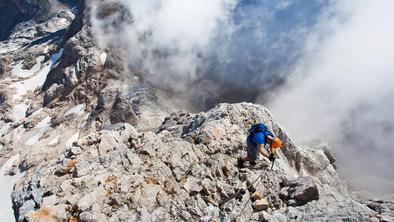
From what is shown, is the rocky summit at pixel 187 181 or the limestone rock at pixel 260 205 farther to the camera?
the limestone rock at pixel 260 205

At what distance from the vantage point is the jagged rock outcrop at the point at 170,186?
17.7m

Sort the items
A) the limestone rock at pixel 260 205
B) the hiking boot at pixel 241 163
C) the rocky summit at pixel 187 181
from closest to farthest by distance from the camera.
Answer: the rocky summit at pixel 187 181, the limestone rock at pixel 260 205, the hiking boot at pixel 241 163

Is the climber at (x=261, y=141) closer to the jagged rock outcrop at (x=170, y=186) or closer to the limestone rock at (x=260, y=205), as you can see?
the jagged rock outcrop at (x=170, y=186)

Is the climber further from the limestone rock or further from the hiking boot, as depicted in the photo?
the limestone rock

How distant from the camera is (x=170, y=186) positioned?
19656mm

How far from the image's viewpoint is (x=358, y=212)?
1623cm

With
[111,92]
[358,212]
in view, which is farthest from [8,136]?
[358,212]

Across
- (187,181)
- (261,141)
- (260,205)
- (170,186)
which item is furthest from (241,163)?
(170,186)

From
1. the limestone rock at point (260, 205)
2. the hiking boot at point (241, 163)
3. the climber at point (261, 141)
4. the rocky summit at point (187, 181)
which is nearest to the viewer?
the rocky summit at point (187, 181)

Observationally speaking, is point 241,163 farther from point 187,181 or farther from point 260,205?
point 260,205

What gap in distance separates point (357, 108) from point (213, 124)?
71.0 meters

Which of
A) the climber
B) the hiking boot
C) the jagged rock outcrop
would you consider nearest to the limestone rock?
the jagged rock outcrop

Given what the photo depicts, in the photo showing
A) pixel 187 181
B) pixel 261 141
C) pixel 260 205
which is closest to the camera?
pixel 260 205

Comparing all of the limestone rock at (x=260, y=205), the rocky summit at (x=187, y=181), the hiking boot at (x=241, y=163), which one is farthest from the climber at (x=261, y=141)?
the limestone rock at (x=260, y=205)
